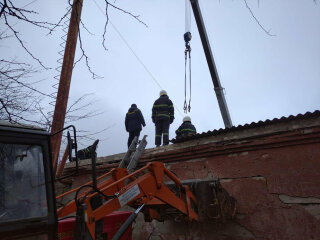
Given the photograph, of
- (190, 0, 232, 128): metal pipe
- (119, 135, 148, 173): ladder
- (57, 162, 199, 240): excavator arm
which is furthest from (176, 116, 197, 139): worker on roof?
(57, 162, 199, 240): excavator arm

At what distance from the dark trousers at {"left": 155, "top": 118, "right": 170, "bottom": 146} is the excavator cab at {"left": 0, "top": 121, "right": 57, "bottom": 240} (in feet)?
18.7

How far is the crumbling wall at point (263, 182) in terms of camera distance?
4488 millimetres

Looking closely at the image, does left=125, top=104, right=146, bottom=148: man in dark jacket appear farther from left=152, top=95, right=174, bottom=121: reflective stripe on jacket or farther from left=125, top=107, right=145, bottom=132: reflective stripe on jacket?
left=152, top=95, right=174, bottom=121: reflective stripe on jacket

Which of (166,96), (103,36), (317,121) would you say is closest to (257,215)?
(317,121)

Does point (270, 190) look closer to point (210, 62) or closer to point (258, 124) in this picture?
point (258, 124)

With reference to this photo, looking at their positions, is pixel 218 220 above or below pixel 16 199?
below

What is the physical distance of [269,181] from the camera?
487cm

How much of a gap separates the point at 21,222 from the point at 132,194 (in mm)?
1508

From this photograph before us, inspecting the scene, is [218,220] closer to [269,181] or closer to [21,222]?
[269,181]

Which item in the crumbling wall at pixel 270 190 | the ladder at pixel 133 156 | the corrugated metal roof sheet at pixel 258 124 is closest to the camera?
the crumbling wall at pixel 270 190

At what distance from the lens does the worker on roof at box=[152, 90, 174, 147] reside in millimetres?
8156

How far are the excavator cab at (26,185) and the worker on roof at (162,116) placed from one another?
575 centimetres

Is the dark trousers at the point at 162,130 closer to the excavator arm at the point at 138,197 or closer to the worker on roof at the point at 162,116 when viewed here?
the worker on roof at the point at 162,116

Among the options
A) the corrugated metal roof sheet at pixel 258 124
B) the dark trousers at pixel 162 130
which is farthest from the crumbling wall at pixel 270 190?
the dark trousers at pixel 162 130
